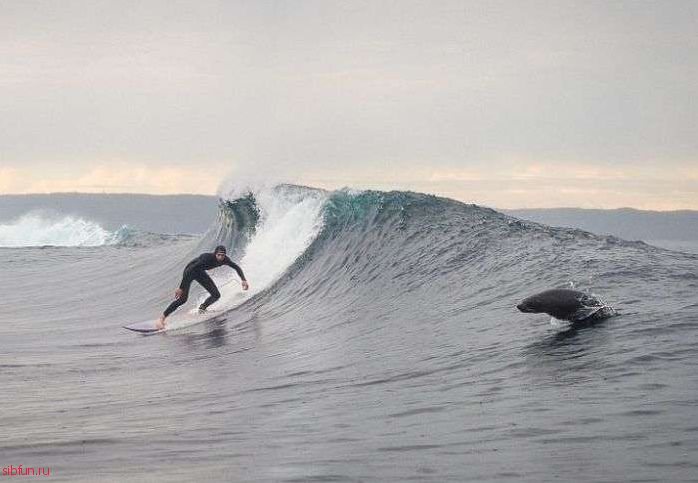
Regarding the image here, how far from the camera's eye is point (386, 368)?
35.2 feet

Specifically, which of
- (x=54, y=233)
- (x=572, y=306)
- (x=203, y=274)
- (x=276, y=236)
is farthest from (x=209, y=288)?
(x=54, y=233)

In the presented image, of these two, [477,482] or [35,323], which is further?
[35,323]

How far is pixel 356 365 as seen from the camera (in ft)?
37.1

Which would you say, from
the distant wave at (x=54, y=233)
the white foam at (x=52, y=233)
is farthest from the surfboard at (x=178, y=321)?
the white foam at (x=52, y=233)

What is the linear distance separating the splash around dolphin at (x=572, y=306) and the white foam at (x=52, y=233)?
148 ft

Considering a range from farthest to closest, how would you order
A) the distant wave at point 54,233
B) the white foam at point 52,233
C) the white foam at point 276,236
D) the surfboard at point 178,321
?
the white foam at point 52,233
the distant wave at point 54,233
the white foam at point 276,236
the surfboard at point 178,321

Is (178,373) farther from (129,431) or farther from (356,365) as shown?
(129,431)

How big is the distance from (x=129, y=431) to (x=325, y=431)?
5.63ft

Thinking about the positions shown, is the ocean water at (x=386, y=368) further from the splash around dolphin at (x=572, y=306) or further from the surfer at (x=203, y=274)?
the surfer at (x=203, y=274)

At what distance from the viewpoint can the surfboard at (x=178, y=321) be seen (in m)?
17.7

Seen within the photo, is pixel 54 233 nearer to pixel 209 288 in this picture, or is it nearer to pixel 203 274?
pixel 203 274

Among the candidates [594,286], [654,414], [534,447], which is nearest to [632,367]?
[654,414]

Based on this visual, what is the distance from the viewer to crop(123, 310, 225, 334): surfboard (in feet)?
58.1

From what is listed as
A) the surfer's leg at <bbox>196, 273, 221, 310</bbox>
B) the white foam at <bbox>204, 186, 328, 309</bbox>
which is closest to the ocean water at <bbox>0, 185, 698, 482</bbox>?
the white foam at <bbox>204, 186, 328, 309</bbox>
